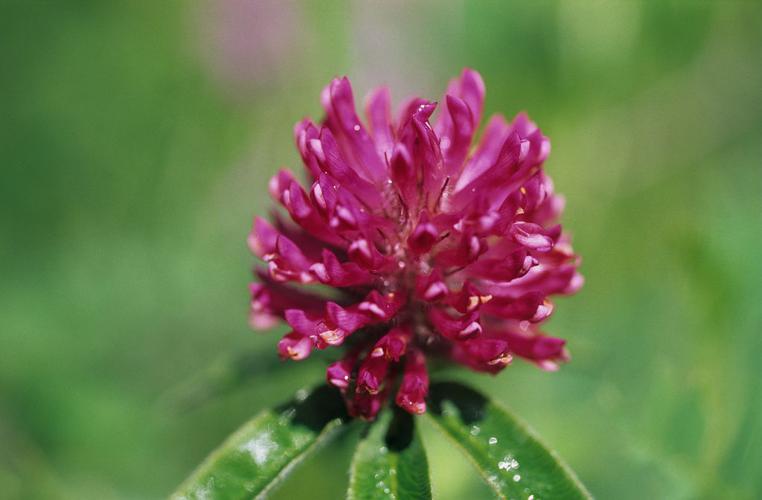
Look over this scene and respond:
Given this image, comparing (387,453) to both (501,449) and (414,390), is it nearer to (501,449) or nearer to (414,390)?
(414,390)

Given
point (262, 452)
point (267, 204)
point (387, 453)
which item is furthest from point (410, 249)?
point (267, 204)

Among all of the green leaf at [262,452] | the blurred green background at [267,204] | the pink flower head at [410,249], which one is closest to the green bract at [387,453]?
the green leaf at [262,452]

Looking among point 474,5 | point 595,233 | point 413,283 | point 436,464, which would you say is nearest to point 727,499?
point 436,464

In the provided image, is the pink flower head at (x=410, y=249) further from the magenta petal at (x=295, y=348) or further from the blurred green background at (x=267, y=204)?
the blurred green background at (x=267, y=204)

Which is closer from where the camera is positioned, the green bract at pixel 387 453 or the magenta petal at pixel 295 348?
the green bract at pixel 387 453

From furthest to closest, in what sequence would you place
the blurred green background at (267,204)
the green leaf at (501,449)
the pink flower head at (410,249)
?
the blurred green background at (267,204)
the pink flower head at (410,249)
the green leaf at (501,449)

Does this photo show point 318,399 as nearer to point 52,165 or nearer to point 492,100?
point 492,100

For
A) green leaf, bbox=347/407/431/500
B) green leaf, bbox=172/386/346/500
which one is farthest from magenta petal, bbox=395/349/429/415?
green leaf, bbox=172/386/346/500
